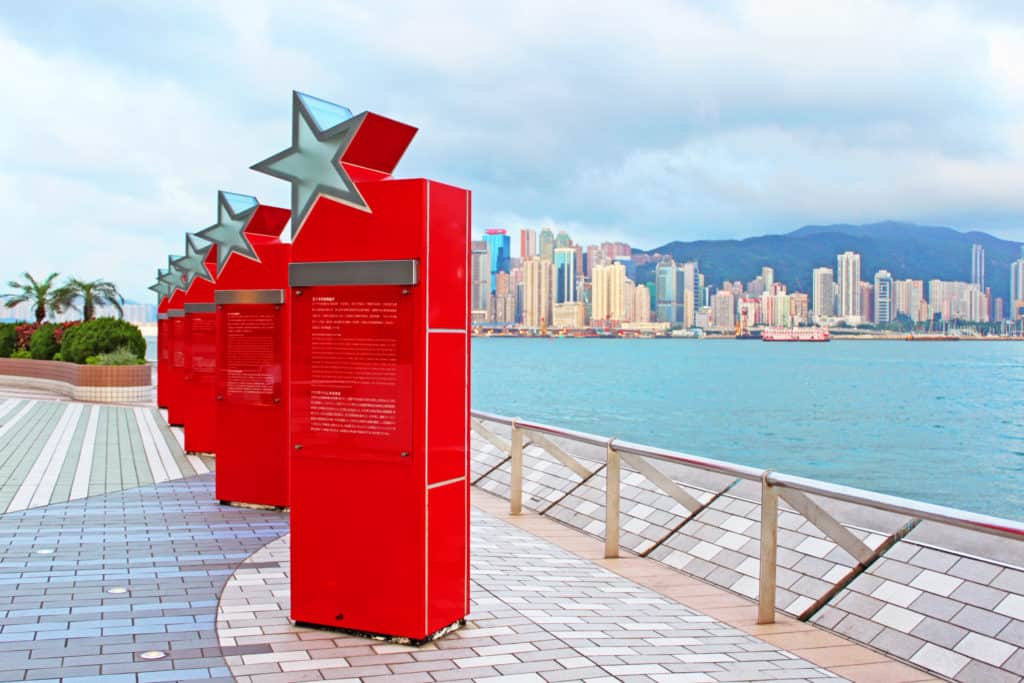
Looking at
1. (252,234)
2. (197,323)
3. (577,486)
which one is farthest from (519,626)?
(197,323)

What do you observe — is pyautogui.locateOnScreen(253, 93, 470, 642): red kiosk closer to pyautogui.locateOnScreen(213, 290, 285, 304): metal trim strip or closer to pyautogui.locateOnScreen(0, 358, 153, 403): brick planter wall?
pyautogui.locateOnScreen(213, 290, 285, 304): metal trim strip

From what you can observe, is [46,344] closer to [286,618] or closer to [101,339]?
[101,339]

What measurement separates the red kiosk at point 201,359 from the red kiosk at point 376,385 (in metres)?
7.36

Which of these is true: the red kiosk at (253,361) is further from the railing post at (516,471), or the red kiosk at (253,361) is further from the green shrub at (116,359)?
the green shrub at (116,359)

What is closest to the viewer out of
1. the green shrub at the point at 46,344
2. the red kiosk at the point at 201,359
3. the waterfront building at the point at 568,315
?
the red kiosk at the point at 201,359

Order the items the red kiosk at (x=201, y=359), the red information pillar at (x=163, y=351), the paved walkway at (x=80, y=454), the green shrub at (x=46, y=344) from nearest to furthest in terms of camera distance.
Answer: the paved walkway at (x=80, y=454) → the red kiosk at (x=201, y=359) → the red information pillar at (x=163, y=351) → the green shrub at (x=46, y=344)

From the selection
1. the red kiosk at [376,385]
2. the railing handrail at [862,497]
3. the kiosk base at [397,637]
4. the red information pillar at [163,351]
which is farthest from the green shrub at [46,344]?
the kiosk base at [397,637]

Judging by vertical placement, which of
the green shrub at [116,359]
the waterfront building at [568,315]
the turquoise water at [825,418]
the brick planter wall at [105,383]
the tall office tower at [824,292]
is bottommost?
the turquoise water at [825,418]

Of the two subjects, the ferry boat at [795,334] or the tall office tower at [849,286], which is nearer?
the tall office tower at [849,286]

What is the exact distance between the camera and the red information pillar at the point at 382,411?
5.00 meters

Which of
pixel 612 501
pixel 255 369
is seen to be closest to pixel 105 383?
pixel 255 369

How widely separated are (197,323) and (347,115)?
26.1 ft

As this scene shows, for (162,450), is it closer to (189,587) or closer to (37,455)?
(37,455)

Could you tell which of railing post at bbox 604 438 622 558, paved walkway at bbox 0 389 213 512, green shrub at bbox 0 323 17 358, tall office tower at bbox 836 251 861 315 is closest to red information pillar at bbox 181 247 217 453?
paved walkway at bbox 0 389 213 512
